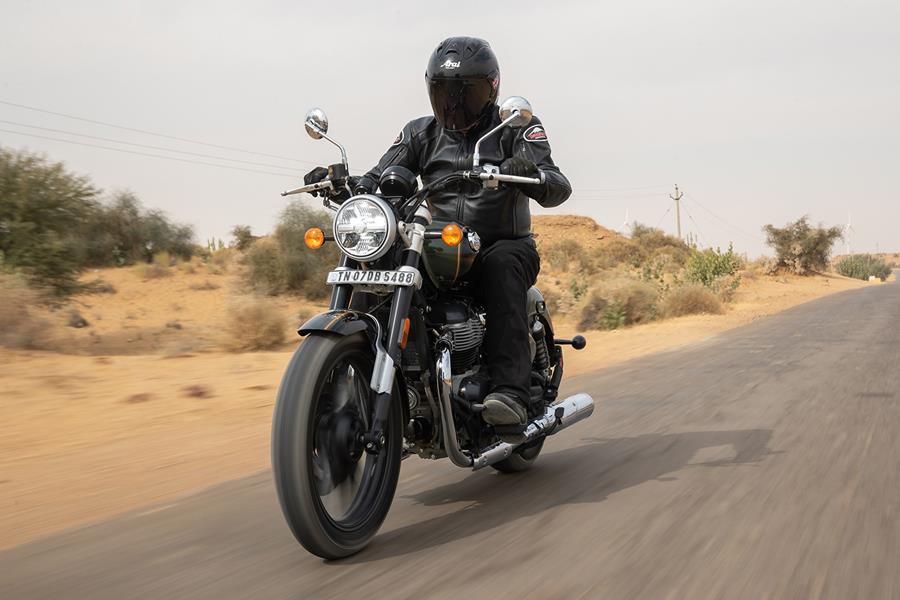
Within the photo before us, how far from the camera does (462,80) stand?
14.7 ft

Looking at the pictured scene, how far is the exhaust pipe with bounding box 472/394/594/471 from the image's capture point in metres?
4.28

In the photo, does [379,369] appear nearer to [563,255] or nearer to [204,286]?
[204,286]

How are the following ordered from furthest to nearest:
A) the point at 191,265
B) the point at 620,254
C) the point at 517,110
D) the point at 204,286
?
the point at 620,254, the point at 191,265, the point at 204,286, the point at 517,110

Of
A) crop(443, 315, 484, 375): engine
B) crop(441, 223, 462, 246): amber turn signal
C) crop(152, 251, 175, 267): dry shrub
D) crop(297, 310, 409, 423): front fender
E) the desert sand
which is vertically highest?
crop(152, 251, 175, 267): dry shrub

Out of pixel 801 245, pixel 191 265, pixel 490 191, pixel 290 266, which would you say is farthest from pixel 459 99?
pixel 801 245

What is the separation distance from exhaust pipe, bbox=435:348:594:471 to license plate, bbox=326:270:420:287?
47 centimetres

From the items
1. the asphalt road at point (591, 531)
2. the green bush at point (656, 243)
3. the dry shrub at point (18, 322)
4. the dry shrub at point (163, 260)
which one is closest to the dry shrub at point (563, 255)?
the green bush at point (656, 243)

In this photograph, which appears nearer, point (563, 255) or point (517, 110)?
point (517, 110)

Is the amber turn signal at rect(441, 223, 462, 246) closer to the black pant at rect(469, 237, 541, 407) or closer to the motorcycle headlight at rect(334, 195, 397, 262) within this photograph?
the motorcycle headlight at rect(334, 195, 397, 262)

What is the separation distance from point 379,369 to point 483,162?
1554 mm

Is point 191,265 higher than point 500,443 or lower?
higher

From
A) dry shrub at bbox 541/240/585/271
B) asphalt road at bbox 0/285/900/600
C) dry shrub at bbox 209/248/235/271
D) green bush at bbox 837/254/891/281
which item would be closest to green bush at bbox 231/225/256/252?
dry shrub at bbox 209/248/235/271

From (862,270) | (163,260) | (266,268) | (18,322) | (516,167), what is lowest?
(862,270)

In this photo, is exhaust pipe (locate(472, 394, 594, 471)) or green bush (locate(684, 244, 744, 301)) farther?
green bush (locate(684, 244, 744, 301))
